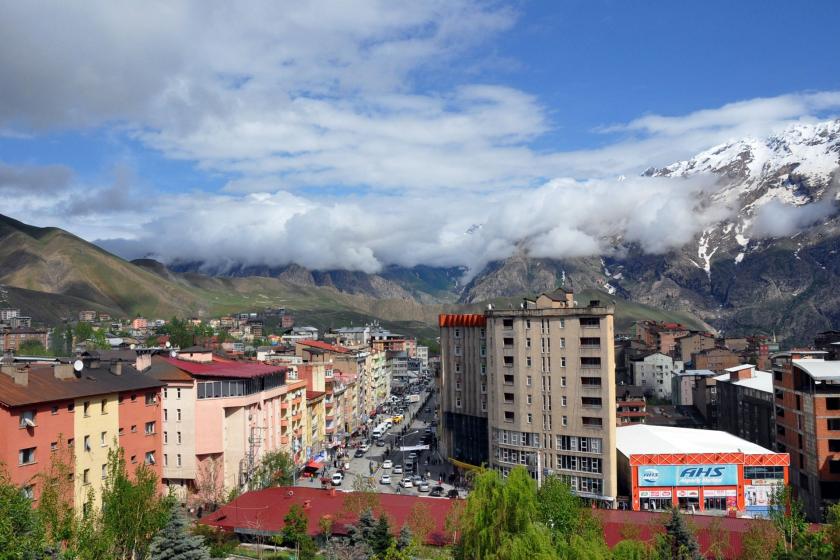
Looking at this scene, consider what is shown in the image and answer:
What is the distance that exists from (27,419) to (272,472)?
3142cm

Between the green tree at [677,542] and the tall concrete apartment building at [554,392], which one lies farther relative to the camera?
the tall concrete apartment building at [554,392]

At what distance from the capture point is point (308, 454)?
100 meters

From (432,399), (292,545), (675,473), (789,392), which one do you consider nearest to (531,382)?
(675,473)

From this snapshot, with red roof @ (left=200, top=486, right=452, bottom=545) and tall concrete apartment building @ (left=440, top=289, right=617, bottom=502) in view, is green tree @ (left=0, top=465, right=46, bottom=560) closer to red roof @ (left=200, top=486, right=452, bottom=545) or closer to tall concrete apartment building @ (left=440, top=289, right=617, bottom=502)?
red roof @ (left=200, top=486, right=452, bottom=545)

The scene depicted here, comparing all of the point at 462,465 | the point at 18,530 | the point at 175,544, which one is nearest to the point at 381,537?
the point at 175,544

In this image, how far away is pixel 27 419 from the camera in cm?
4650

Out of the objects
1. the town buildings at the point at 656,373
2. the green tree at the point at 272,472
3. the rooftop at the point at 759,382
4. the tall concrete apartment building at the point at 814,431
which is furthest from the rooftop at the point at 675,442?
the town buildings at the point at 656,373

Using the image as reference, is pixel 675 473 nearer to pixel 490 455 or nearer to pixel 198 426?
pixel 490 455

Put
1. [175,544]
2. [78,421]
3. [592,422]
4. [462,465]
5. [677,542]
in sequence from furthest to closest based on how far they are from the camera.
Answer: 1. [462,465]
2. [592,422]
3. [78,421]
4. [677,542]
5. [175,544]

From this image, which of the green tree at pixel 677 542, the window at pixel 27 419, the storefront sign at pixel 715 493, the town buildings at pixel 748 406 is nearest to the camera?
the green tree at pixel 677 542

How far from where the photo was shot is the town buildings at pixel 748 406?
9588cm

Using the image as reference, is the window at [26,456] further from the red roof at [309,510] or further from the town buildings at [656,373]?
the town buildings at [656,373]

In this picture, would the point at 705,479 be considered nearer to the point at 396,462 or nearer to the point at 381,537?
the point at 381,537

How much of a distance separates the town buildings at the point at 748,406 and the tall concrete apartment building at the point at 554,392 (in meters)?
27.3
